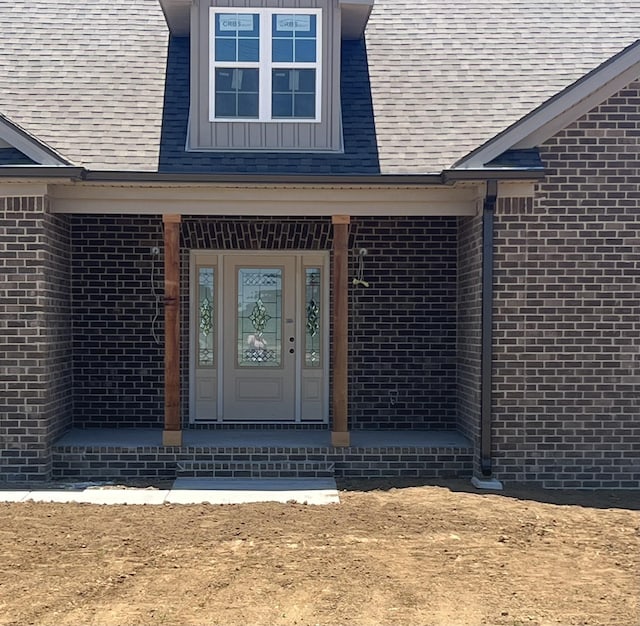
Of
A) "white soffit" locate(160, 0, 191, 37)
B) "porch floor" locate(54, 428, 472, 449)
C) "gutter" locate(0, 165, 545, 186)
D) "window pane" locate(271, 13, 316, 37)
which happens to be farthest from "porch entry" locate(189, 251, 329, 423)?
"white soffit" locate(160, 0, 191, 37)

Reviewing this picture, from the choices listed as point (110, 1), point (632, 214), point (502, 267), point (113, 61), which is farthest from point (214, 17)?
point (632, 214)

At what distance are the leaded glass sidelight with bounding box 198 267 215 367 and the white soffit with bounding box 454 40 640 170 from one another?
392 centimetres

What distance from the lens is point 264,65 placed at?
389 inches

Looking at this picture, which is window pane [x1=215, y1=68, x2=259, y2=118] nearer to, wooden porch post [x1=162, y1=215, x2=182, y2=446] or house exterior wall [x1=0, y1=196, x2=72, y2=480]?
wooden porch post [x1=162, y1=215, x2=182, y2=446]

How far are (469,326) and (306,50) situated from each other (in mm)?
4063

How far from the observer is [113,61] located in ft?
36.4

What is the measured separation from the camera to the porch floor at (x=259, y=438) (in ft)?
30.5

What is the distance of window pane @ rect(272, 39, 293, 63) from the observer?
994cm

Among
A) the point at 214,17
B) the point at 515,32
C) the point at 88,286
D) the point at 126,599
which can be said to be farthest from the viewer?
the point at 515,32

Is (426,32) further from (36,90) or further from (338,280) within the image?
(36,90)

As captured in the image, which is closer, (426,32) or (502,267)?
(502,267)

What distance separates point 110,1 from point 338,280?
6.72m

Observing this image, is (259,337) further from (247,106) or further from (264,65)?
(264,65)

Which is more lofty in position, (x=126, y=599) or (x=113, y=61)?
(x=113, y=61)
